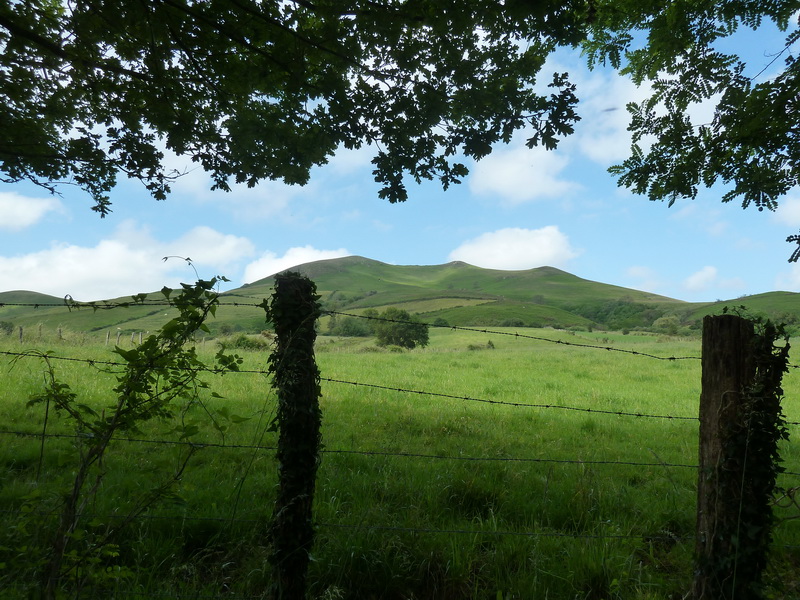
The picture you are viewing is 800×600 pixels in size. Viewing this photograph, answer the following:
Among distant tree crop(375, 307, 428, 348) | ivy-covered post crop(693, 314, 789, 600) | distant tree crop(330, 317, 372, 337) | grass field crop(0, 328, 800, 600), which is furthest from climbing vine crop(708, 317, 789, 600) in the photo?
distant tree crop(330, 317, 372, 337)

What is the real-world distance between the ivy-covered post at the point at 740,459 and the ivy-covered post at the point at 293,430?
2.68 metres

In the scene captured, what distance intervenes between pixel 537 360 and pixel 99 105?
64.0 ft

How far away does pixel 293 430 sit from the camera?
307 cm

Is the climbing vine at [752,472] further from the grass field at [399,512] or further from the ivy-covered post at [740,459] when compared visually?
the grass field at [399,512]

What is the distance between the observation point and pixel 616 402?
12.6 meters

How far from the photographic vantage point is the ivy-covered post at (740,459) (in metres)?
2.96

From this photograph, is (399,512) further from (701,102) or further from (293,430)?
(701,102)

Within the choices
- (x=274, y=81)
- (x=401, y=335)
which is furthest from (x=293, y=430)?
(x=401, y=335)

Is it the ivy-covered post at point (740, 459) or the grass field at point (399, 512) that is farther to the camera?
the grass field at point (399, 512)

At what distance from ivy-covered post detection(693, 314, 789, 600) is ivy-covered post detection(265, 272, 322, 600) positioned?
8.78 feet

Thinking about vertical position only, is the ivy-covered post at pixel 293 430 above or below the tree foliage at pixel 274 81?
below

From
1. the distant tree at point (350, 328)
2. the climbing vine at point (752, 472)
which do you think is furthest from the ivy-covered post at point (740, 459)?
the distant tree at point (350, 328)

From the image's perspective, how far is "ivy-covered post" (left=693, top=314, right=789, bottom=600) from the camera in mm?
2957

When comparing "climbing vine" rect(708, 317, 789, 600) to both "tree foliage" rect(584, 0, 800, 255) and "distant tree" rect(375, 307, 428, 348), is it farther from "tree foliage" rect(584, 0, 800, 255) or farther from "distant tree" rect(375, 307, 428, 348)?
"distant tree" rect(375, 307, 428, 348)
